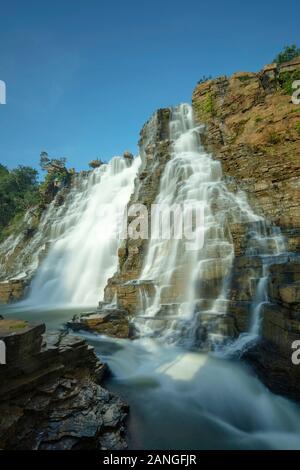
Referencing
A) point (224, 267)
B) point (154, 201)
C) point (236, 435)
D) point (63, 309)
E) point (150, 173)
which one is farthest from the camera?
point (150, 173)

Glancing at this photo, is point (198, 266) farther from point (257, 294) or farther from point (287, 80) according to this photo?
point (287, 80)

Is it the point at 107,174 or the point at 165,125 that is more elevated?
the point at 165,125

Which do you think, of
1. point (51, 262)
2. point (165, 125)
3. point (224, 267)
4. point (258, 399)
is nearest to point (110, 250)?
point (51, 262)

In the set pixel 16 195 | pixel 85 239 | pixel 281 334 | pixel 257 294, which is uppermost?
pixel 16 195

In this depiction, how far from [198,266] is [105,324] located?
14.4 ft

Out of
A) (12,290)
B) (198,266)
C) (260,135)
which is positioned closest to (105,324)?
(198,266)

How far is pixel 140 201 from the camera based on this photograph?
18.1 m

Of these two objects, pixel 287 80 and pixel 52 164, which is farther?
pixel 52 164

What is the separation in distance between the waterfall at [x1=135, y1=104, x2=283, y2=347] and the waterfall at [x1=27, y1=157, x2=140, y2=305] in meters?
6.27

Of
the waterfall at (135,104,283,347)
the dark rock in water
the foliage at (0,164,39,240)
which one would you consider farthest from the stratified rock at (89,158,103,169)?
the dark rock in water
